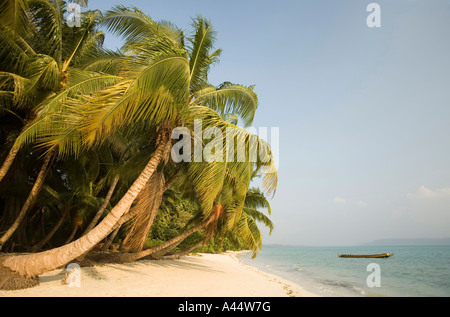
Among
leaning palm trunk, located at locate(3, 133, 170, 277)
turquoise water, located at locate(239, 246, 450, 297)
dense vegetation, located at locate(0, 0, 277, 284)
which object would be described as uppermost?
dense vegetation, located at locate(0, 0, 277, 284)

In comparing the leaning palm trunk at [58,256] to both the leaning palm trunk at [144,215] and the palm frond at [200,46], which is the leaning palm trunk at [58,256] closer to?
the leaning palm trunk at [144,215]

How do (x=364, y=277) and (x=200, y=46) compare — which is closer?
(x=200, y=46)

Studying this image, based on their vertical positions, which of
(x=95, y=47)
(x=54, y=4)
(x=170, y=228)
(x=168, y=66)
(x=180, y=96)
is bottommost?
(x=170, y=228)

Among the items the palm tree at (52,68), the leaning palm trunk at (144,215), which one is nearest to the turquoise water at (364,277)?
the leaning palm trunk at (144,215)

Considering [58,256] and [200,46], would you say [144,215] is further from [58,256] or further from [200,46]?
[200,46]

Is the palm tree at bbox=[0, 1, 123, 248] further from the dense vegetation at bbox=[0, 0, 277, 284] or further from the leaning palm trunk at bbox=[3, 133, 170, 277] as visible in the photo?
the leaning palm trunk at bbox=[3, 133, 170, 277]

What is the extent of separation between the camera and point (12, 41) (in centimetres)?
643

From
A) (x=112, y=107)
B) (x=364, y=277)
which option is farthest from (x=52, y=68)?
(x=364, y=277)

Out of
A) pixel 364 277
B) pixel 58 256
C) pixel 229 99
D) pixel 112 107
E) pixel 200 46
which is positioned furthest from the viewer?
pixel 364 277

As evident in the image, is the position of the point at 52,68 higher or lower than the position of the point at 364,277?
higher

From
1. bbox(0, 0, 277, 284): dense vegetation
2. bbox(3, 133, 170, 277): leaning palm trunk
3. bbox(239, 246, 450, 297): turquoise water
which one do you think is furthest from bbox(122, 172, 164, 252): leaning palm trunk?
bbox(239, 246, 450, 297): turquoise water
